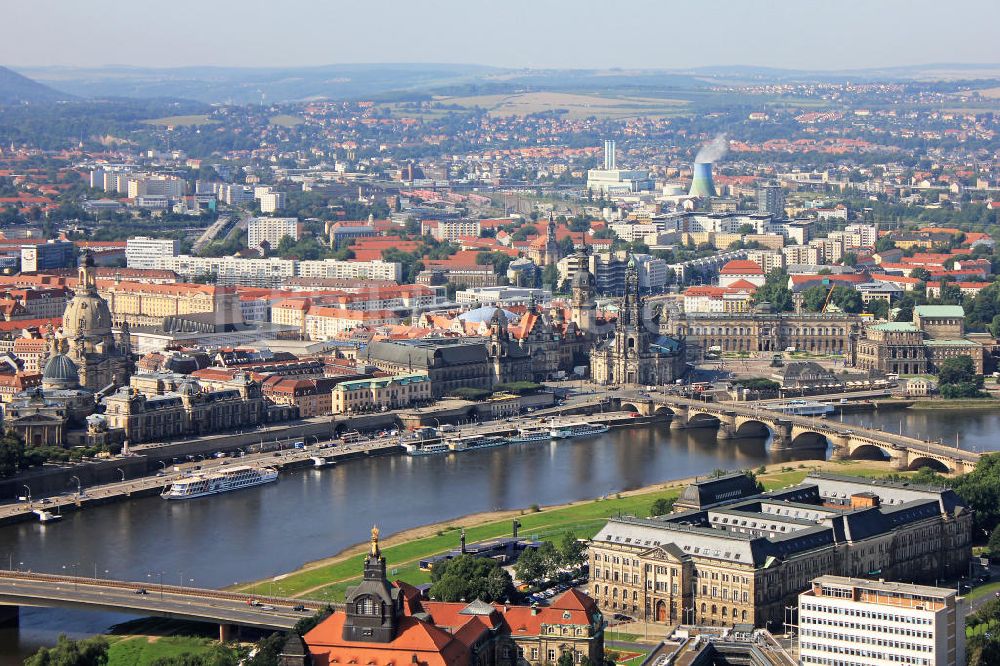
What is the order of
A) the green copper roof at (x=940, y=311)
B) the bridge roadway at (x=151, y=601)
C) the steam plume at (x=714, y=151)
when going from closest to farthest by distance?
the bridge roadway at (x=151, y=601), the green copper roof at (x=940, y=311), the steam plume at (x=714, y=151)

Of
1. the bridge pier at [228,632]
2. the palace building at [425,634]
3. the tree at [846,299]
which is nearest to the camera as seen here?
the palace building at [425,634]

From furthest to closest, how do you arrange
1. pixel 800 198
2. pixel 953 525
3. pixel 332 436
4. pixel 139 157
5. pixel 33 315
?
1. pixel 139 157
2. pixel 800 198
3. pixel 33 315
4. pixel 332 436
5. pixel 953 525

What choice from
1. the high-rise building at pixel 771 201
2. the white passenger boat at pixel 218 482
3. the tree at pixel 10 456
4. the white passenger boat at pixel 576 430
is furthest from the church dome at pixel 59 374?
the high-rise building at pixel 771 201

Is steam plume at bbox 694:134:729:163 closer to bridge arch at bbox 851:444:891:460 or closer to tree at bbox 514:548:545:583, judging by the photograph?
bridge arch at bbox 851:444:891:460

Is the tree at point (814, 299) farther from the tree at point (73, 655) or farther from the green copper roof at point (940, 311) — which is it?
the tree at point (73, 655)

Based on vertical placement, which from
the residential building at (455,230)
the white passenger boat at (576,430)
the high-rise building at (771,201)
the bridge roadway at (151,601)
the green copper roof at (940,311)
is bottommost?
the white passenger boat at (576,430)

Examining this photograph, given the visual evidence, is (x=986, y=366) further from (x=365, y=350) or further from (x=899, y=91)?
(x=899, y=91)

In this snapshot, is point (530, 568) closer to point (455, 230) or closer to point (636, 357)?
point (636, 357)

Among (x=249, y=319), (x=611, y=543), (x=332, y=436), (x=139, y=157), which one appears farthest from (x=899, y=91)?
(x=611, y=543)
